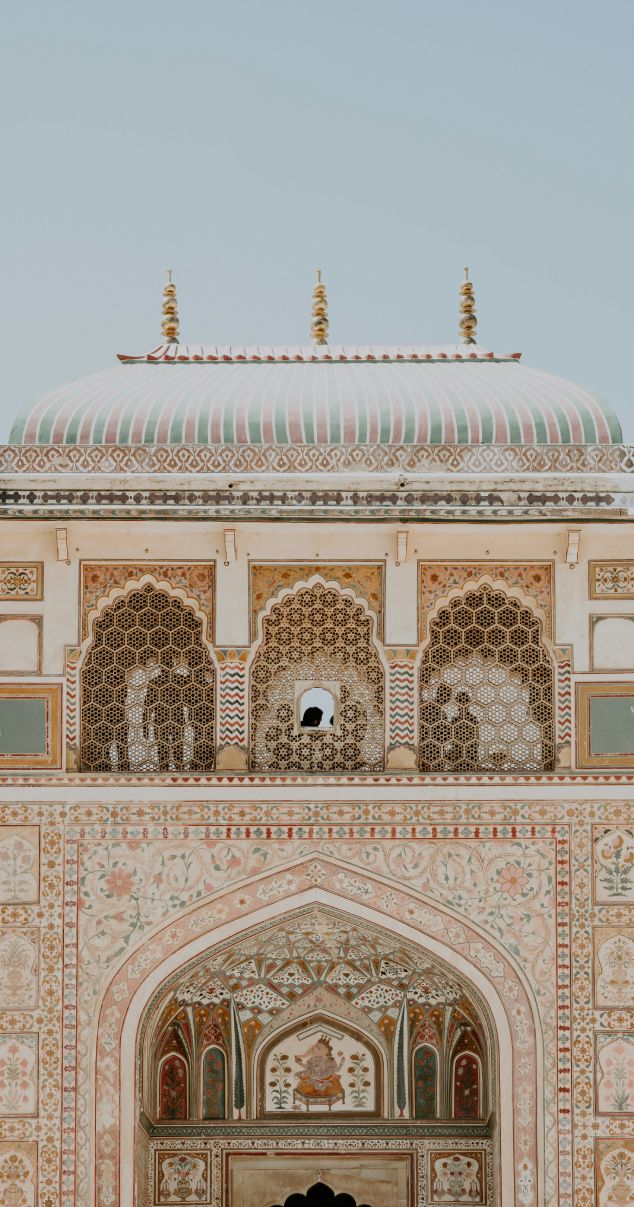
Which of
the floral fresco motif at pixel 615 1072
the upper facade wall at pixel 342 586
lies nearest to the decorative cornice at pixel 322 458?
the upper facade wall at pixel 342 586

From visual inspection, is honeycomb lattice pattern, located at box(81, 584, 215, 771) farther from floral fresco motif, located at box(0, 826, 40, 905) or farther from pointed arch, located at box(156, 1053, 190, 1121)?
pointed arch, located at box(156, 1053, 190, 1121)

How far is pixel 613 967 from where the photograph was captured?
432 inches

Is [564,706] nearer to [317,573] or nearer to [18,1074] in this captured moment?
[317,573]

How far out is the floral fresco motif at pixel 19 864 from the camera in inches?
435

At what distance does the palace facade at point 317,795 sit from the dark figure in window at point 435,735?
14mm

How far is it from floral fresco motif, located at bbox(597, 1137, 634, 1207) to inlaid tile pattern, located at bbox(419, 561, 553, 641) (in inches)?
116

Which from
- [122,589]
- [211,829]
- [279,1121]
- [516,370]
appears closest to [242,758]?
[211,829]

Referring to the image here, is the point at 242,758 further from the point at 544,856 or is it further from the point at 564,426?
the point at 564,426

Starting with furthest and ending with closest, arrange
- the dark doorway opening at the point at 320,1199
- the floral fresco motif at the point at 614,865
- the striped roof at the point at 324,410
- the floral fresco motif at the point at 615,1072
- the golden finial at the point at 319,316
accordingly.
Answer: the golden finial at the point at 319,316 → the dark doorway opening at the point at 320,1199 → the striped roof at the point at 324,410 → the floral fresco motif at the point at 614,865 → the floral fresco motif at the point at 615,1072

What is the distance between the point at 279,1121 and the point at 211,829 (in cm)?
192

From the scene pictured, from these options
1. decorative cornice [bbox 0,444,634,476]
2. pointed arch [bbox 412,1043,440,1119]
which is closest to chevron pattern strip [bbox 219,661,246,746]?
decorative cornice [bbox 0,444,634,476]

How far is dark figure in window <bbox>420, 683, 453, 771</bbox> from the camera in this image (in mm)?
Answer: 11352

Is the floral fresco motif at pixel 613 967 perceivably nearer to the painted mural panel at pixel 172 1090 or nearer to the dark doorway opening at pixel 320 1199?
the dark doorway opening at pixel 320 1199

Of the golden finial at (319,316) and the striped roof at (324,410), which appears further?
the golden finial at (319,316)
